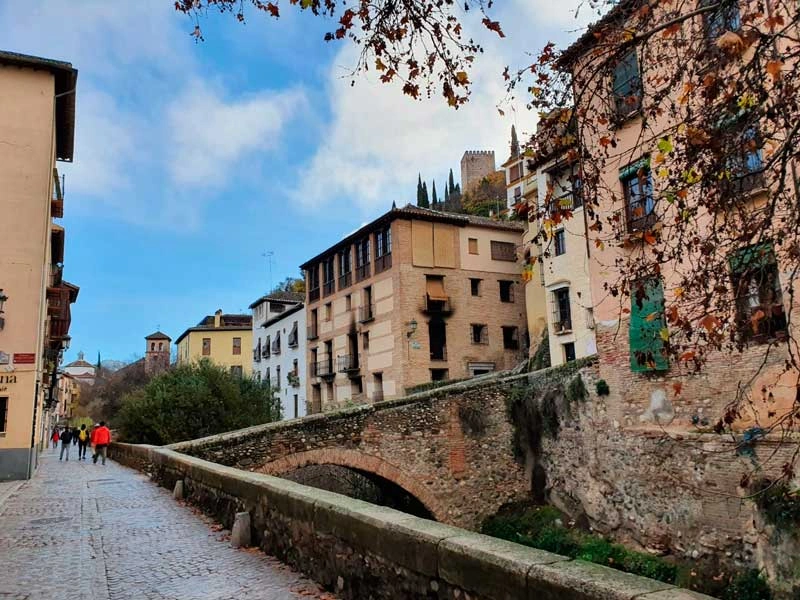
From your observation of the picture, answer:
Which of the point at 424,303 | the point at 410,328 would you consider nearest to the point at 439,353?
the point at 410,328

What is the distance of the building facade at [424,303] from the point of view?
96.2ft

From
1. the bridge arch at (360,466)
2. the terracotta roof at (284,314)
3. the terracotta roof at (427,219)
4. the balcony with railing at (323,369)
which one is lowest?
the bridge arch at (360,466)

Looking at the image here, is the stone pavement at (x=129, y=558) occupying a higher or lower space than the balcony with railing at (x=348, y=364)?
lower

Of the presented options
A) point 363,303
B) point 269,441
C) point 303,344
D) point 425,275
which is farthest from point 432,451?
point 303,344

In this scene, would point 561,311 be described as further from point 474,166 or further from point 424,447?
point 474,166

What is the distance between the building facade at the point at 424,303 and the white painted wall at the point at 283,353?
5.36 meters

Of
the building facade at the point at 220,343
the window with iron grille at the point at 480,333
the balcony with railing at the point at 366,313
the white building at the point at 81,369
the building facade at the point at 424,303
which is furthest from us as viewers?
the white building at the point at 81,369

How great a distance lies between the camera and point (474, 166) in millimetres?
91000

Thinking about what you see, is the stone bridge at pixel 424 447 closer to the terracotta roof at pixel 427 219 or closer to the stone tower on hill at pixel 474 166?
the terracotta roof at pixel 427 219

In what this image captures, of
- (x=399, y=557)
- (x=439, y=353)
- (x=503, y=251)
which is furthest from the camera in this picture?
(x=503, y=251)

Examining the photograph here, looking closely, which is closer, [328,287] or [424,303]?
[424,303]

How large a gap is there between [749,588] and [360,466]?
922 centimetres

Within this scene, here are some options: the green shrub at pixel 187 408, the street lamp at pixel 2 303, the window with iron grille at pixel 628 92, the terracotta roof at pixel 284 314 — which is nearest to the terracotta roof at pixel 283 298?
the terracotta roof at pixel 284 314

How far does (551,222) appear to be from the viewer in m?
4.79
